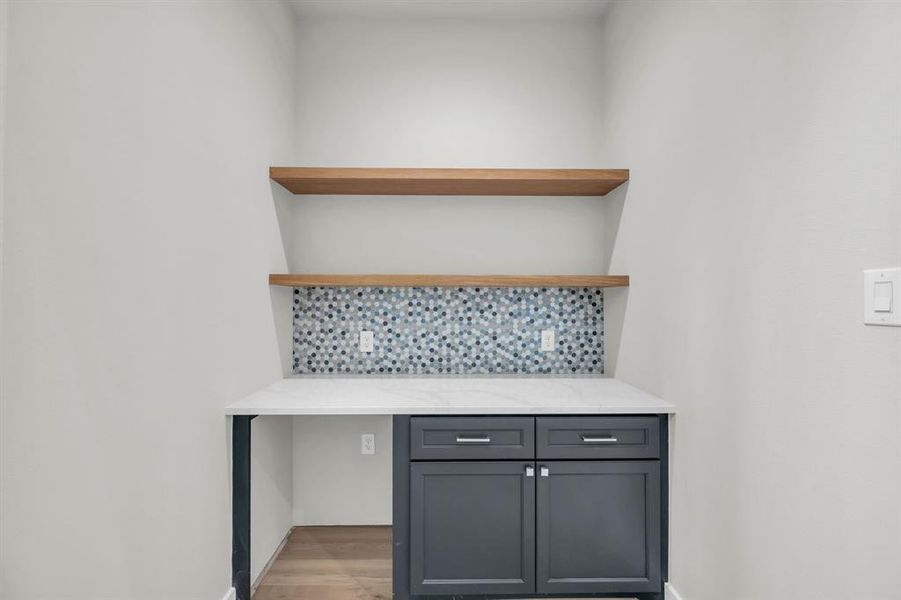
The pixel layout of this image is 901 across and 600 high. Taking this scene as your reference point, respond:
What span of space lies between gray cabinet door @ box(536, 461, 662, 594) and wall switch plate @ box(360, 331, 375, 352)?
3.71ft

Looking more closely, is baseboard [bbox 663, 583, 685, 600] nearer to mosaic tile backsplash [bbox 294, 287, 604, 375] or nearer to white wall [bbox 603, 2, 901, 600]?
white wall [bbox 603, 2, 901, 600]

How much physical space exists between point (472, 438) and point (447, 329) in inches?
32.0

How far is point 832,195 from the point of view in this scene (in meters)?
1.12

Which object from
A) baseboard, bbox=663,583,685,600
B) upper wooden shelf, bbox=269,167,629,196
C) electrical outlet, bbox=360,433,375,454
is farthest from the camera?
electrical outlet, bbox=360,433,375,454

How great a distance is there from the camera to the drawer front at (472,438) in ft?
6.48

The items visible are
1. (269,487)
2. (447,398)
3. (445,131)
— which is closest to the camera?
(447,398)

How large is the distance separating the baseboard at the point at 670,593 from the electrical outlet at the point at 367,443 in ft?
4.96

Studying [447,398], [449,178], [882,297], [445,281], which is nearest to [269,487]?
[447,398]

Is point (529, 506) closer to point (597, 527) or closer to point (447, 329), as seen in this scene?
point (597, 527)

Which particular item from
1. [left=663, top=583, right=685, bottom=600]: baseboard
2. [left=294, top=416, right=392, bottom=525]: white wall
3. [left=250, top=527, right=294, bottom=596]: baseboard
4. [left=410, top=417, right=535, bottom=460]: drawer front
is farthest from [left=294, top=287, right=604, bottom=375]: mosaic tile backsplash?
[left=663, top=583, right=685, bottom=600]: baseboard

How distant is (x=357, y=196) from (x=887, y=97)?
2.22 metres

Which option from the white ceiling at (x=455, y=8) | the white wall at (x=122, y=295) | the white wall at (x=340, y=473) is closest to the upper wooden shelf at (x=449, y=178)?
the white wall at (x=122, y=295)

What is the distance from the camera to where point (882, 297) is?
972 mm

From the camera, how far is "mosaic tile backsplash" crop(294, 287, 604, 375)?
267 cm
